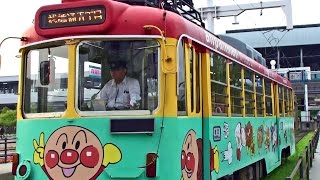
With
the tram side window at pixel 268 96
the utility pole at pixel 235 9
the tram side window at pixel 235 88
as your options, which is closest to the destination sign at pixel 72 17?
the tram side window at pixel 235 88

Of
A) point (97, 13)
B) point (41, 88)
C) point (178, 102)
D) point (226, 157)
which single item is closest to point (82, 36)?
point (97, 13)

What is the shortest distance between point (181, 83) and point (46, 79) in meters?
1.67

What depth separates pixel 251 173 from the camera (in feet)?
32.3

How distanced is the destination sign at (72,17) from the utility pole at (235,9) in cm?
1809

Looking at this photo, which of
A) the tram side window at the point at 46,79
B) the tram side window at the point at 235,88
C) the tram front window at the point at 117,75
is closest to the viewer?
the tram front window at the point at 117,75

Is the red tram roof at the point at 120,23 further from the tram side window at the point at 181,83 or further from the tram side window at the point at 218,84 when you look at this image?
the tram side window at the point at 218,84

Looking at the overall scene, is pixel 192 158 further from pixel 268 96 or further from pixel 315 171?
pixel 315 171

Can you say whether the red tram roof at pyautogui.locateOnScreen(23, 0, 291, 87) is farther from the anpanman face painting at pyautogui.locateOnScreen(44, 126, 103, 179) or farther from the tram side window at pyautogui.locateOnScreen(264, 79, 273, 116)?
the tram side window at pyautogui.locateOnScreen(264, 79, 273, 116)

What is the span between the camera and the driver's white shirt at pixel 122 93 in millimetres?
5355

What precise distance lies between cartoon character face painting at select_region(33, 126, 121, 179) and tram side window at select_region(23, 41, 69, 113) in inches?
13.7

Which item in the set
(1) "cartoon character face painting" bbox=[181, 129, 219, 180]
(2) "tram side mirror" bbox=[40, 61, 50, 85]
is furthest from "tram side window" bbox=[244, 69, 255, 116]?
(2) "tram side mirror" bbox=[40, 61, 50, 85]

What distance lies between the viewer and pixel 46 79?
572cm

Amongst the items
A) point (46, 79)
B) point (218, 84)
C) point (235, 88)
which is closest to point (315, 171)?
point (235, 88)

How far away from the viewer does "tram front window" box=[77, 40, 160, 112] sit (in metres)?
5.35
